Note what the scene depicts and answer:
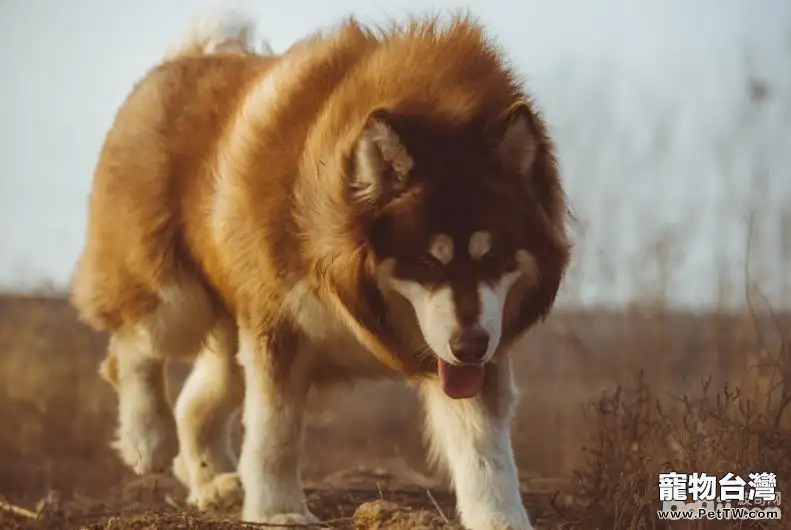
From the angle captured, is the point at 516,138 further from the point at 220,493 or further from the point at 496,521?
the point at 220,493

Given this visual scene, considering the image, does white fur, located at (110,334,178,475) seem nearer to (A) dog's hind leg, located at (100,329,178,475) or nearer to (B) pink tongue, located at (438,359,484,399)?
(A) dog's hind leg, located at (100,329,178,475)

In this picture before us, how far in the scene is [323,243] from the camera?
245 cm

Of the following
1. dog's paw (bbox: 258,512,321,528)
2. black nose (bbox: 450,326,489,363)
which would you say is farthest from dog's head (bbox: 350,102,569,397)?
dog's paw (bbox: 258,512,321,528)

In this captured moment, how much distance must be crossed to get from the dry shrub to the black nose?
26.3 inches

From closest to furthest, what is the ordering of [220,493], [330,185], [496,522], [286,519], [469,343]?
[469,343] → [330,185] → [496,522] → [286,519] → [220,493]

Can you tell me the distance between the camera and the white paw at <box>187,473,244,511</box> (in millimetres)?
3152

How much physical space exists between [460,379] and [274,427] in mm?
538

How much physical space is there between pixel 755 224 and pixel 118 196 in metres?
2.03

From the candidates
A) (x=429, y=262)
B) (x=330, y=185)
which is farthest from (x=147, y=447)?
(x=429, y=262)

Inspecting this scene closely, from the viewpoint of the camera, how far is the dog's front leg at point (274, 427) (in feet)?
8.86

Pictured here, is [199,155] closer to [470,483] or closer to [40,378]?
[470,483]

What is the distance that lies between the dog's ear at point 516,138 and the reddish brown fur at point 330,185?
0.01 metres

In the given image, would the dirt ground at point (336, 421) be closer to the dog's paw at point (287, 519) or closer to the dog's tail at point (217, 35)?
the dog's paw at point (287, 519)

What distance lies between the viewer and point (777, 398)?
3.33 m
